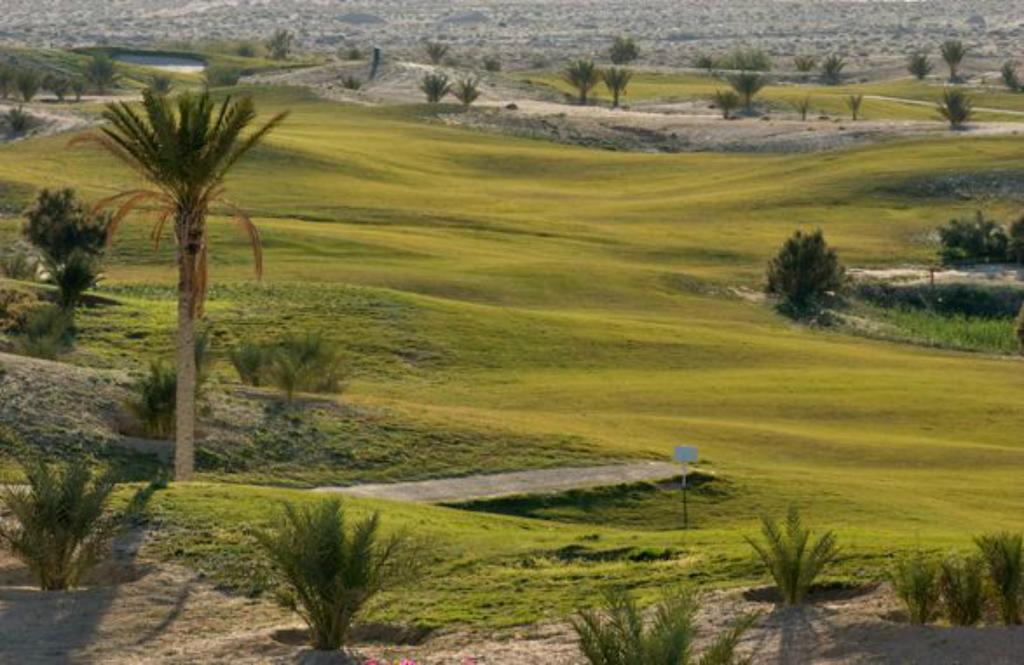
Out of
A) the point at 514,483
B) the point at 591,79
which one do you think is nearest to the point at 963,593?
the point at 514,483

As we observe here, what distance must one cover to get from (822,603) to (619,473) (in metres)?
11.7

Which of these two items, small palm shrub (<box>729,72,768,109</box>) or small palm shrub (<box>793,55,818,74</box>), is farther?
small palm shrub (<box>793,55,818,74</box>)

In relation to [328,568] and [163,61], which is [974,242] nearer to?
[328,568]

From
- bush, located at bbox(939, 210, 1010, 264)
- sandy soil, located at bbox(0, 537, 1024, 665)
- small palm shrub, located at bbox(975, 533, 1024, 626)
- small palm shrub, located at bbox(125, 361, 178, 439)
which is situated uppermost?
small palm shrub, located at bbox(975, 533, 1024, 626)

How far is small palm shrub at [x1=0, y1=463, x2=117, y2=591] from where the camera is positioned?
2172cm

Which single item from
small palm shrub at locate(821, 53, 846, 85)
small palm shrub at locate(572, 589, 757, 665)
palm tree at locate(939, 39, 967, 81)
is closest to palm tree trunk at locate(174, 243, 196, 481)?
small palm shrub at locate(572, 589, 757, 665)

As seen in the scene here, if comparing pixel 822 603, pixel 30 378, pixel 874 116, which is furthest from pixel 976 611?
pixel 874 116

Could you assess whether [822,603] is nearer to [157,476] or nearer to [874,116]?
[157,476]

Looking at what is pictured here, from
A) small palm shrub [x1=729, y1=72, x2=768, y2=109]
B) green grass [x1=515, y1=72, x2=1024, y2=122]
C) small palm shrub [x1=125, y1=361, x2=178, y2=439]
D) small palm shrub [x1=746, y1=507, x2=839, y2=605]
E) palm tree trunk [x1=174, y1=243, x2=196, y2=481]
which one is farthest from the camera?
green grass [x1=515, y1=72, x2=1024, y2=122]

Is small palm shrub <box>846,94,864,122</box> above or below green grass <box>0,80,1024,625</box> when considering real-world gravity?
below

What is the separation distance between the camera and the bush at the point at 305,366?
3422 centimetres

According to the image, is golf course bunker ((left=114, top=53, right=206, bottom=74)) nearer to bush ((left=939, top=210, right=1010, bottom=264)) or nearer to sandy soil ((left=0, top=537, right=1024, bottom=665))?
bush ((left=939, top=210, right=1010, bottom=264))

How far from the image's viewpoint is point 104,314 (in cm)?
4250

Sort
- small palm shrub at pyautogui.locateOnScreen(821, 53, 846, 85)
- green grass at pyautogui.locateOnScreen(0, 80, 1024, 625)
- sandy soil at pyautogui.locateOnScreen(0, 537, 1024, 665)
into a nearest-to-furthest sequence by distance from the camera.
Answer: sandy soil at pyautogui.locateOnScreen(0, 537, 1024, 665)
green grass at pyautogui.locateOnScreen(0, 80, 1024, 625)
small palm shrub at pyautogui.locateOnScreen(821, 53, 846, 85)
